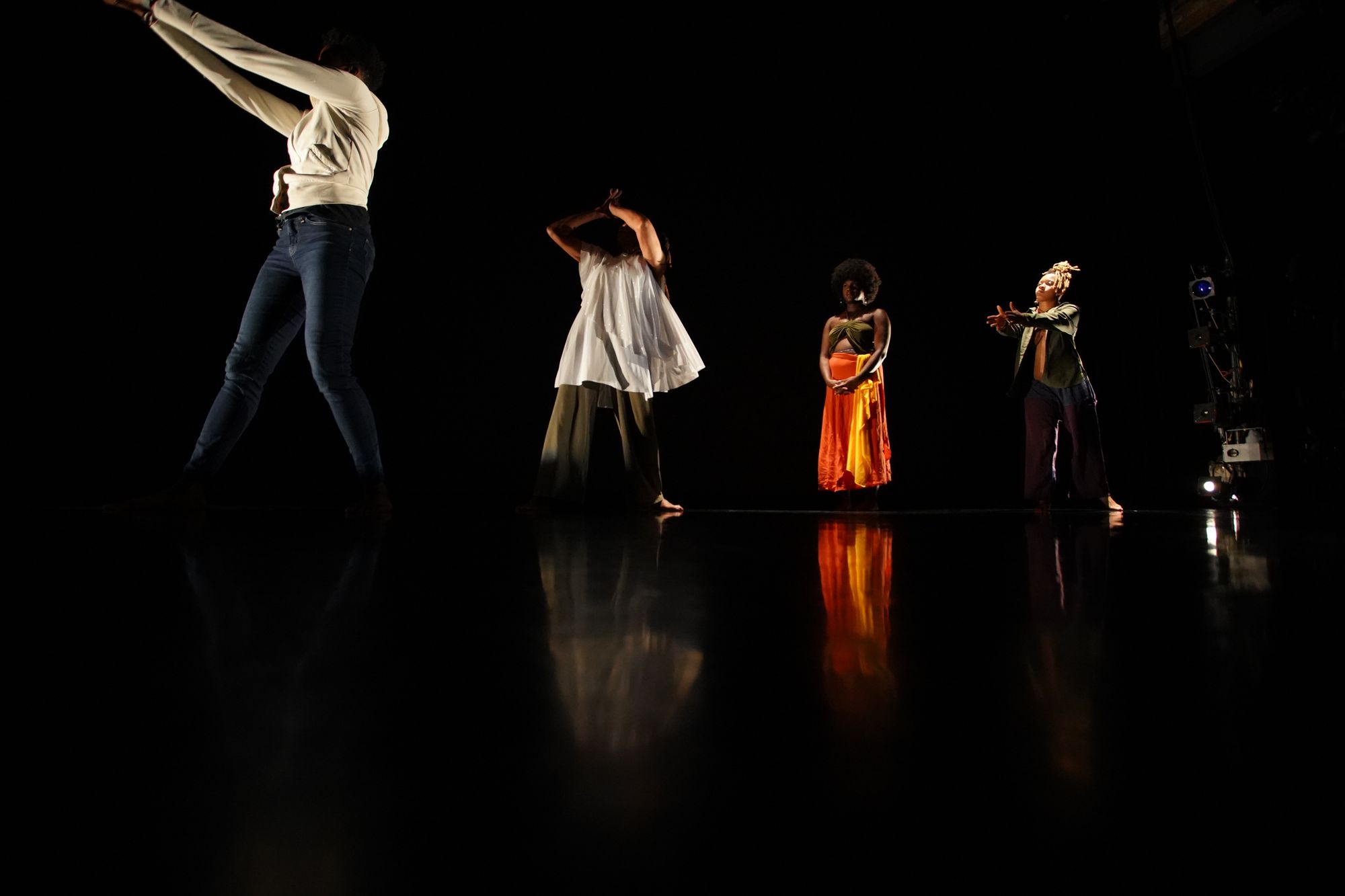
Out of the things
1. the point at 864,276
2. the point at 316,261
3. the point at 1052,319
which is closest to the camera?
the point at 316,261

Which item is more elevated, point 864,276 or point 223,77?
point 864,276

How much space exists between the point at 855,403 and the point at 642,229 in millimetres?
1769

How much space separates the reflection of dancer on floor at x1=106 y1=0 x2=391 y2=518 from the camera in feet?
6.27

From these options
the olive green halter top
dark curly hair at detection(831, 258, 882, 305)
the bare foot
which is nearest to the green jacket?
the olive green halter top

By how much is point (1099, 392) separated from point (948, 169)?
1.89 m

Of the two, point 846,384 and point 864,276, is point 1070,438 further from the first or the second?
point 864,276

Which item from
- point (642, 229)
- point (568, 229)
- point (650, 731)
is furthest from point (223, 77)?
point (650, 731)

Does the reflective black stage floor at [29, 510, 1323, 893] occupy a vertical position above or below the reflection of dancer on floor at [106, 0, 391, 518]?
below

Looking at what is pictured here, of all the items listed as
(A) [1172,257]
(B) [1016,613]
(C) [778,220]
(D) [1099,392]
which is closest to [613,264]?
(C) [778,220]

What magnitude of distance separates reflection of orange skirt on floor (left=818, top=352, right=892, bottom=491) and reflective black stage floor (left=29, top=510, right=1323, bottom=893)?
10.5 feet

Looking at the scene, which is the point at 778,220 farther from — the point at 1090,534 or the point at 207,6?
the point at 1090,534

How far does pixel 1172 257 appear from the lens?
16.8ft

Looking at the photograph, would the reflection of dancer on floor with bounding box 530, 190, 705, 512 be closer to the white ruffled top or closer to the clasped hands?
the white ruffled top

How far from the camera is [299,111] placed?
2.09 metres
